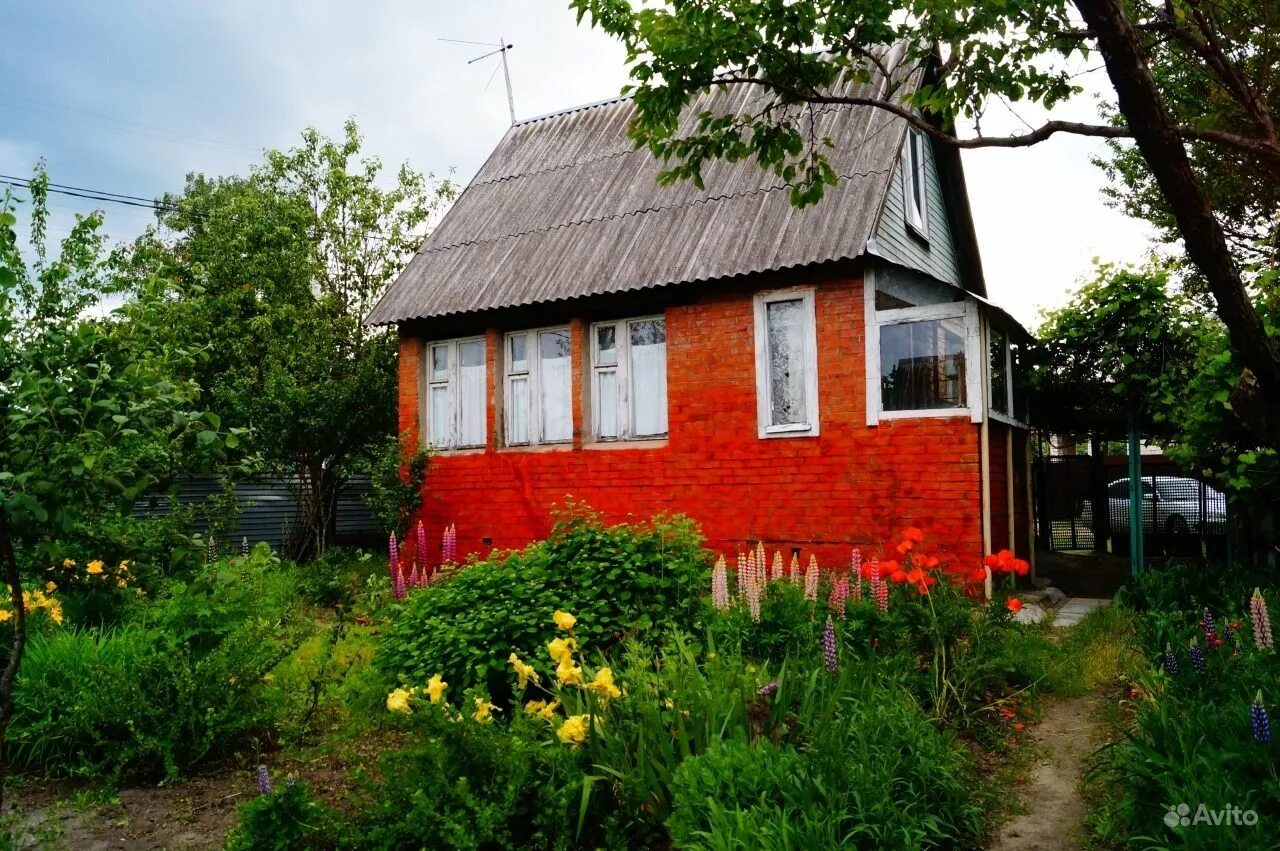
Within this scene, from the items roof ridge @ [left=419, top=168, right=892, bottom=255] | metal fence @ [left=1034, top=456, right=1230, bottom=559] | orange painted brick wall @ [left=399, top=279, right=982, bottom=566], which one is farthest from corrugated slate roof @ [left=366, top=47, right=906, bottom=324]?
metal fence @ [left=1034, top=456, right=1230, bottom=559]

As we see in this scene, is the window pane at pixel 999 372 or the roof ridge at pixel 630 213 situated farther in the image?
the window pane at pixel 999 372

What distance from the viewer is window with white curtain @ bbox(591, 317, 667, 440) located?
34.7 feet

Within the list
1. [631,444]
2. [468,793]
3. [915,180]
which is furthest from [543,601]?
[915,180]

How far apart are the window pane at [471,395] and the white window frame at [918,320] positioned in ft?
17.7

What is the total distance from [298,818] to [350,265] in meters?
14.9

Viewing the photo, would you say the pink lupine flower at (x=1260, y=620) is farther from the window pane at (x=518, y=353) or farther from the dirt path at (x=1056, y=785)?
the window pane at (x=518, y=353)

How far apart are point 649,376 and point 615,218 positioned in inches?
92.8

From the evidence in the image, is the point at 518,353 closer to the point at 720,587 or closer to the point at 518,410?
the point at 518,410

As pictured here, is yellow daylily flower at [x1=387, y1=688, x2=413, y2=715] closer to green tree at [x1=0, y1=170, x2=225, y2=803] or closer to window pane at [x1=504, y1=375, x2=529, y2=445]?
green tree at [x1=0, y1=170, x2=225, y2=803]

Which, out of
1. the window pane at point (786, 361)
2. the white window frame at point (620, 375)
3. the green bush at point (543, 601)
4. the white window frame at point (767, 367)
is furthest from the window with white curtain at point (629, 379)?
the green bush at point (543, 601)

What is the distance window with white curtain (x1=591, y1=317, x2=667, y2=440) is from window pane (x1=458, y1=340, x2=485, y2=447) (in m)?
1.89

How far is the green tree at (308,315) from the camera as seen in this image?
1388 centimetres

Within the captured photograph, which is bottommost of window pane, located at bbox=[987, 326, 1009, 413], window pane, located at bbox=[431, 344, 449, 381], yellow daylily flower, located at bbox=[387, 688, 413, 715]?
yellow daylily flower, located at bbox=[387, 688, 413, 715]

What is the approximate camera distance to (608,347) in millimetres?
10977
